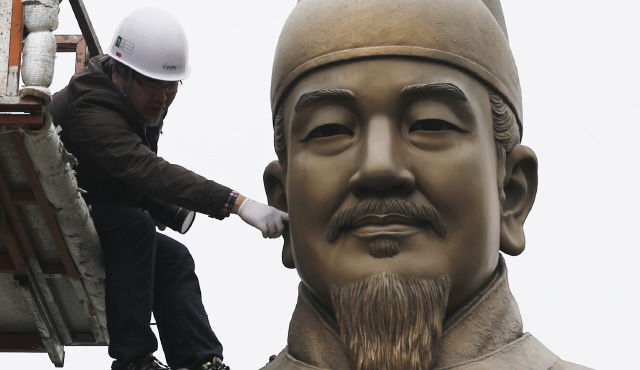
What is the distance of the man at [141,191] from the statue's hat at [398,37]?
935mm

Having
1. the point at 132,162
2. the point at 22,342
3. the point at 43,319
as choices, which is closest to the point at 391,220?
the point at 132,162

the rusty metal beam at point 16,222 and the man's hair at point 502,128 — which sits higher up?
the man's hair at point 502,128

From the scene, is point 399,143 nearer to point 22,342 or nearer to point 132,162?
point 132,162

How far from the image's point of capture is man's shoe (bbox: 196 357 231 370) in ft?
29.2

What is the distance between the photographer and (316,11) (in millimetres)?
8305

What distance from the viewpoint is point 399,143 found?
7.70 metres

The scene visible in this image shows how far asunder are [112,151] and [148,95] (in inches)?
25.8

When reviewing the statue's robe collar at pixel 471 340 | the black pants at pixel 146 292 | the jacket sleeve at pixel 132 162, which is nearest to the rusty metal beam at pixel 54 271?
the black pants at pixel 146 292

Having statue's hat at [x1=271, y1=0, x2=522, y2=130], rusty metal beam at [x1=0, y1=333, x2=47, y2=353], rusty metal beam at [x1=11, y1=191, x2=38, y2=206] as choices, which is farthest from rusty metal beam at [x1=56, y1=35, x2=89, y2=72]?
statue's hat at [x1=271, y1=0, x2=522, y2=130]

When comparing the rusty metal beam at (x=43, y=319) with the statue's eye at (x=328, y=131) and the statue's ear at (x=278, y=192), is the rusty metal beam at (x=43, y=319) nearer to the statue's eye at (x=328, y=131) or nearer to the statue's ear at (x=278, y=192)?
the statue's ear at (x=278, y=192)

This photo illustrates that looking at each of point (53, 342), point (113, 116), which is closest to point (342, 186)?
point (113, 116)

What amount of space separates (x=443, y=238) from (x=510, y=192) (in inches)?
39.4

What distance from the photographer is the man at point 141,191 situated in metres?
8.52

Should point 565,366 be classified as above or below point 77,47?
below
